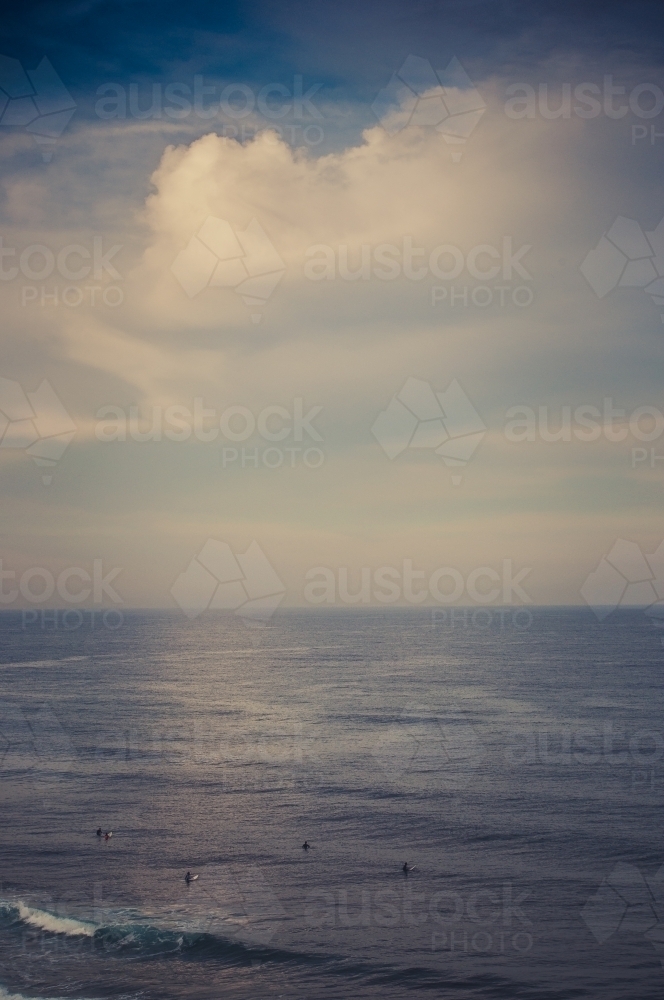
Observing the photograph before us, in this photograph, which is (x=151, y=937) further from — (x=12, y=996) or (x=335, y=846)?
(x=335, y=846)

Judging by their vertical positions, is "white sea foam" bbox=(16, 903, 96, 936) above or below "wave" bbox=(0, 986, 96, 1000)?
below

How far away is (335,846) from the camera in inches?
1651

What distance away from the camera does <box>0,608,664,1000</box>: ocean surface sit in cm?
3016

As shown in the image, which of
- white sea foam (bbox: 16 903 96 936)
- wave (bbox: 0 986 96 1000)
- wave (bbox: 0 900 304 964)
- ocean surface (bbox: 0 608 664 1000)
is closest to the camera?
wave (bbox: 0 986 96 1000)

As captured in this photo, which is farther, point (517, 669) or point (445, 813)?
point (517, 669)

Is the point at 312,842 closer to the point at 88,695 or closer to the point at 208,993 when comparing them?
the point at 208,993

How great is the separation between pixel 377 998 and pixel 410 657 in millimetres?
110152

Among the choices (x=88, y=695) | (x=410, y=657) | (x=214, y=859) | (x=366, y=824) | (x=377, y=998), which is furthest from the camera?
(x=410, y=657)

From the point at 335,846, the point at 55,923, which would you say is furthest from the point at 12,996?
the point at 335,846

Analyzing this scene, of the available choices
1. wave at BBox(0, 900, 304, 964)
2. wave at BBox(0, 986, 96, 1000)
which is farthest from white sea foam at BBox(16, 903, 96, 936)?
wave at BBox(0, 986, 96, 1000)

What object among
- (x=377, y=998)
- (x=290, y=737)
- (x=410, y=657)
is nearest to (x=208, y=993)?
(x=377, y=998)

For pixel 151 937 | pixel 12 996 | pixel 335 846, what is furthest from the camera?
pixel 335 846

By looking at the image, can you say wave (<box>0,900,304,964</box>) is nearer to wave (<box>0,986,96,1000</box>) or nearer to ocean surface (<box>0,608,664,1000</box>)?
ocean surface (<box>0,608,664,1000</box>)

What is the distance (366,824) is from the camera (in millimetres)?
45406
